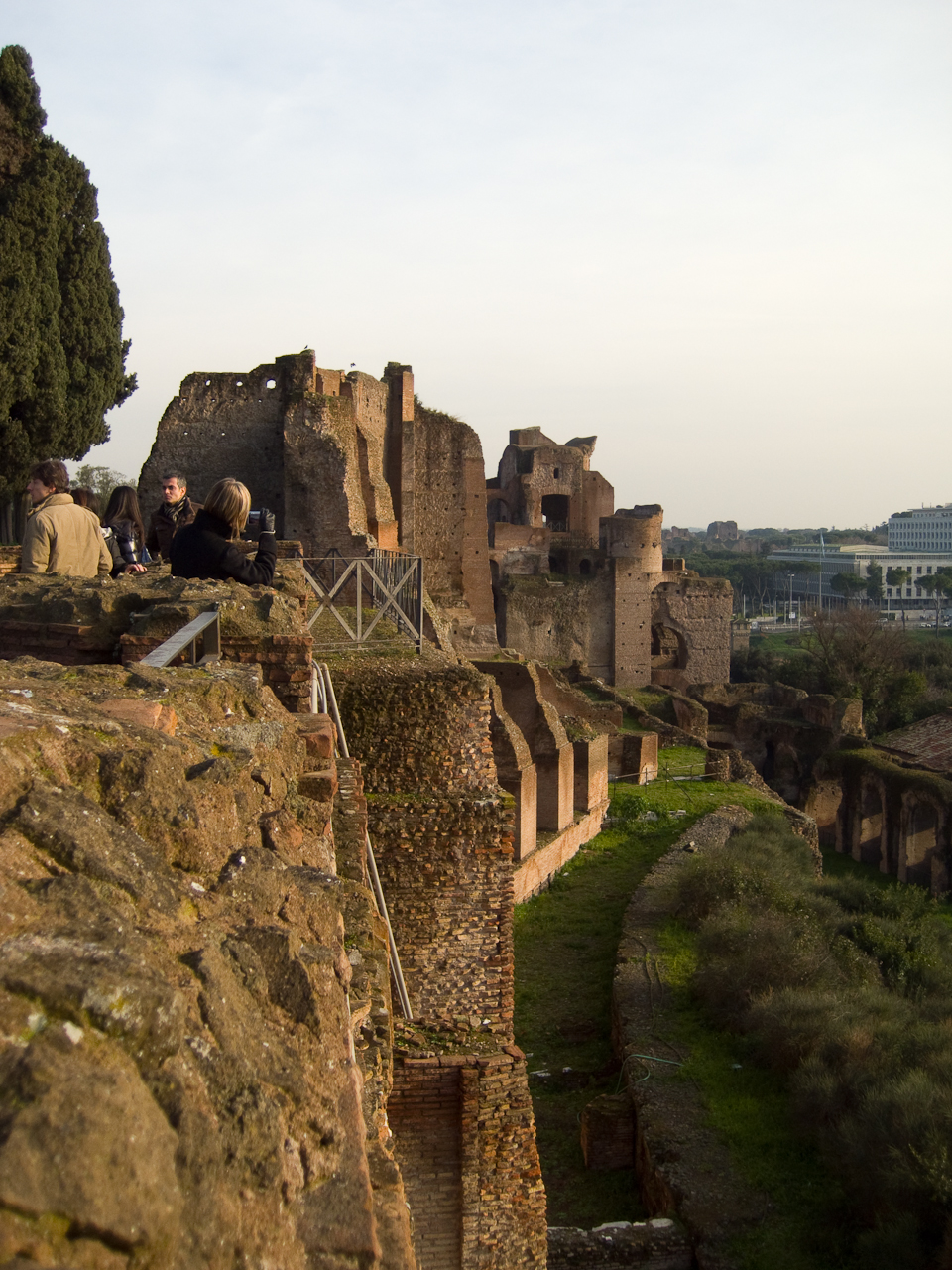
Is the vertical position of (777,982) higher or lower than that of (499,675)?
lower

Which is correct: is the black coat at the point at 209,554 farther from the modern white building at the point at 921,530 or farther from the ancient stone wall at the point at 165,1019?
the modern white building at the point at 921,530

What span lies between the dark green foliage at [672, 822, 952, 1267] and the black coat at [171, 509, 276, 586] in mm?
5220

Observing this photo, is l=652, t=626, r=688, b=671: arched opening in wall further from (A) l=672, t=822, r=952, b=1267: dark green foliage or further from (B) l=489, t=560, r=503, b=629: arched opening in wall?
(A) l=672, t=822, r=952, b=1267: dark green foliage

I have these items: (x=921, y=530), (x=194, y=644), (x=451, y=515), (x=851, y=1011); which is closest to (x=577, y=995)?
(x=851, y=1011)

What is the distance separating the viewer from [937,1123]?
706 centimetres

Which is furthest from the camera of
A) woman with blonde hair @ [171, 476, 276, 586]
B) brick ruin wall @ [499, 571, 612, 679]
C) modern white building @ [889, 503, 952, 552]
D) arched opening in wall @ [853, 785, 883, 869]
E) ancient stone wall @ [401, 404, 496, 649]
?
modern white building @ [889, 503, 952, 552]

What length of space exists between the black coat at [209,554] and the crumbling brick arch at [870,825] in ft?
68.8

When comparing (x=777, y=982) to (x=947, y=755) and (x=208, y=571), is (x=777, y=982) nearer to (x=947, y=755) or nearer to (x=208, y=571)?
(x=208, y=571)

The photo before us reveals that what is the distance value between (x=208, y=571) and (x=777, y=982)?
711cm

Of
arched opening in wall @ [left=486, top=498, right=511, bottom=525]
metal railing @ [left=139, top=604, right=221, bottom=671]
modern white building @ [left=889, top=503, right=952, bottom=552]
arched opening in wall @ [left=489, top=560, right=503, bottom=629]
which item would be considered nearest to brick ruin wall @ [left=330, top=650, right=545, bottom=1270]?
metal railing @ [left=139, top=604, right=221, bottom=671]

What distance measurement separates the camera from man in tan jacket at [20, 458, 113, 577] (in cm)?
594

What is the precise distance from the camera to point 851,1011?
9.21 m

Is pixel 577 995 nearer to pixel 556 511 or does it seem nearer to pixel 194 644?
pixel 194 644

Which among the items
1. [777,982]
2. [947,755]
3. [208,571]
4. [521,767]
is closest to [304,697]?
[208,571]
